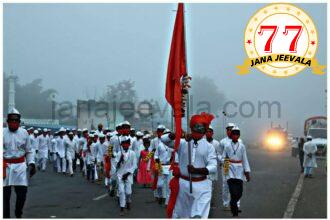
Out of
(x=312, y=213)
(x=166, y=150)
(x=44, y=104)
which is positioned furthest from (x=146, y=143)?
(x=44, y=104)

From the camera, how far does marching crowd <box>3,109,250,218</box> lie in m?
8.24

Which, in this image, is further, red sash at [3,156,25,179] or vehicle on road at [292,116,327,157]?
vehicle on road at [292,116,327,157]

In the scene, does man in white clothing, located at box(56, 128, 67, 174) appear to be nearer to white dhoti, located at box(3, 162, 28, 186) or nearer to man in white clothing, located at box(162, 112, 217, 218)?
white dhoti, located at box(3, 162, 28, 186)

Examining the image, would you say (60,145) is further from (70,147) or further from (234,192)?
(234,192)

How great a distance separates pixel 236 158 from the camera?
12141 millimetres

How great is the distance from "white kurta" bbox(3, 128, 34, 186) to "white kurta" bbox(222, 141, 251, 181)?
4195 mm

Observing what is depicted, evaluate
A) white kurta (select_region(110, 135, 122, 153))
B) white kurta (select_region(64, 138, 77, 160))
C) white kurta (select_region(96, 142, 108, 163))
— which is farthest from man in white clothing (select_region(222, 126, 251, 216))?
white kurta (select_region(64, 138, 77, 160))

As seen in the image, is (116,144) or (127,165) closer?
(127,165)

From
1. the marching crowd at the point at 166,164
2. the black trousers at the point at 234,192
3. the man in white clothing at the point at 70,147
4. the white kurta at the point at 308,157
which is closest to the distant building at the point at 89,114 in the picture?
the man in white clothing at the point at 70,147

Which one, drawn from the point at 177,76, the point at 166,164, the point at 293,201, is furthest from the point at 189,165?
the point at 293,201

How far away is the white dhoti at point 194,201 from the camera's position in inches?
318

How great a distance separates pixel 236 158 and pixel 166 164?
8.24 feet

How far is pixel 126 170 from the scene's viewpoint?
13.0 meters

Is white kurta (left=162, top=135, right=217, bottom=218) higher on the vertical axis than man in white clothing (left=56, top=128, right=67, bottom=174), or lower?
higher
